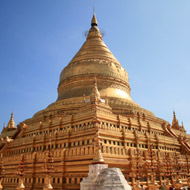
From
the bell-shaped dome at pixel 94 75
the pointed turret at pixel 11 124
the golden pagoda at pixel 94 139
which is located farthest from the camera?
the pointed turret at pixel 11 124

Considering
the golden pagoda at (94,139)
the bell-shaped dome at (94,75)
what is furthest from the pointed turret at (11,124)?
the bell-shaped dome at (94,75)

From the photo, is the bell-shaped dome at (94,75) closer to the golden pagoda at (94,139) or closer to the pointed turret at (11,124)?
the golden pagoda at (94,139)

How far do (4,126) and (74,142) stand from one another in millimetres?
31302

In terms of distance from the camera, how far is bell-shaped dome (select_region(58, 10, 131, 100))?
49.4 m

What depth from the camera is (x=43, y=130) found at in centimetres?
3925

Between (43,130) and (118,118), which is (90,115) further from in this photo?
(43,130)

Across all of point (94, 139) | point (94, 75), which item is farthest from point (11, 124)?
point (94, 139)

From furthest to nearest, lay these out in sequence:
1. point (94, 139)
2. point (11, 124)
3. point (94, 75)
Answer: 1. point (11, 124)
2. point (94, 75)
3. point (94, 139)

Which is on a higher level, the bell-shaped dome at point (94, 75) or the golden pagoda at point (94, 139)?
the bell-shaped dome at point (94, 75)

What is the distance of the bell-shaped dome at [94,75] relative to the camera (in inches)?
1944

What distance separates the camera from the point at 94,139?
85.8 feet

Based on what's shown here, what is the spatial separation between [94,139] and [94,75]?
25.8 m

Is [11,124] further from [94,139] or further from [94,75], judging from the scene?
[94,139]

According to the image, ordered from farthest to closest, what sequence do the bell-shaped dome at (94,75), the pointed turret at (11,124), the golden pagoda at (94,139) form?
the pointed turret at (11,124)
the bell-shaped dome at (94,75)
the golden pagoda at (94,139)
